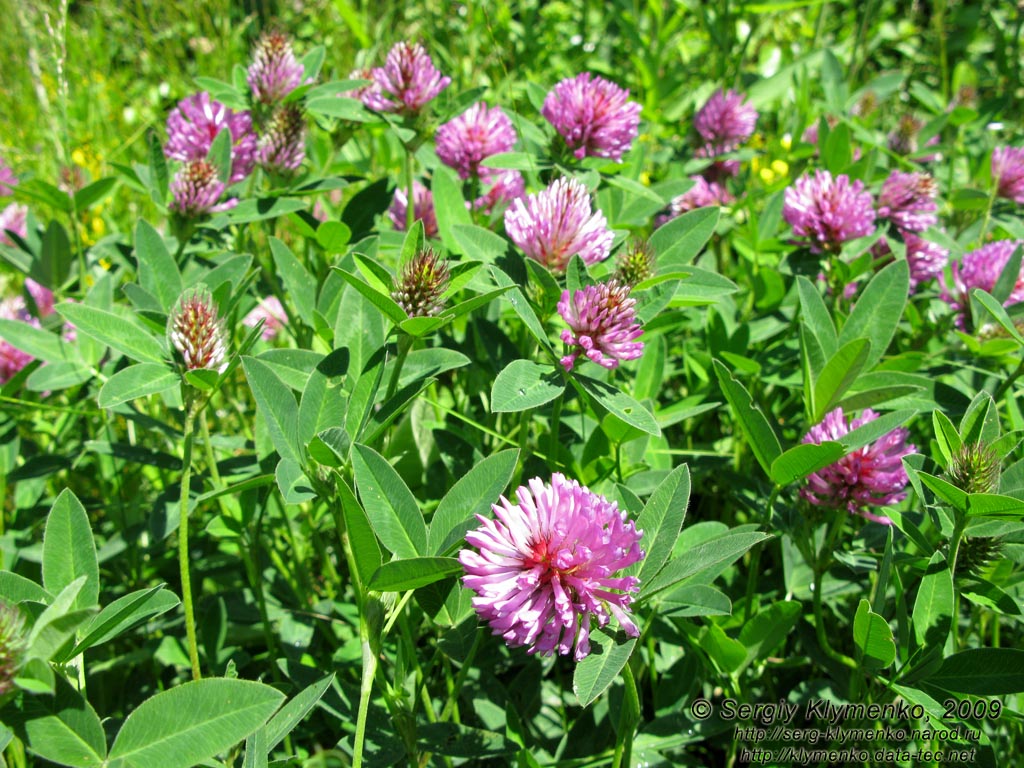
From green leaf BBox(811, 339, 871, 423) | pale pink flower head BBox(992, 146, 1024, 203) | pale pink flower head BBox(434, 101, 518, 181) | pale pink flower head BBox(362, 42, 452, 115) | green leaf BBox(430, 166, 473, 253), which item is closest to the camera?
green leaf BBox(811, 339, 871, 423)

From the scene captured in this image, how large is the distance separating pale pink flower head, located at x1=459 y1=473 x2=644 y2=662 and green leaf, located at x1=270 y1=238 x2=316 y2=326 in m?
0.67

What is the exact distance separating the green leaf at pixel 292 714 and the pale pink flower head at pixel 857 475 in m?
0.80

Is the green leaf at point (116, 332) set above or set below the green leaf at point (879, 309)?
above

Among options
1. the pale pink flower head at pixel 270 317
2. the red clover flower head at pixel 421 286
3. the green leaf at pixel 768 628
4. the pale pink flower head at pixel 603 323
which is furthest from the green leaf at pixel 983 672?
the pale pink flower head at pixel 270 317

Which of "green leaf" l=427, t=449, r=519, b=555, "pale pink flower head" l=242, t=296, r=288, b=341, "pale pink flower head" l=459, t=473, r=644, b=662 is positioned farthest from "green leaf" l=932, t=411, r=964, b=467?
"pale pink flower head" l=242, t=296, r=288, b=341

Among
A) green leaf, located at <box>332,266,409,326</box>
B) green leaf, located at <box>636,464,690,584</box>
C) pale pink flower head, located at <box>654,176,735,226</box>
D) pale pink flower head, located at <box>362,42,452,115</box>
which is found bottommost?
green leaf, located at <box>636,464,690,584</box>

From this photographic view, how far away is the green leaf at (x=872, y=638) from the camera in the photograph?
3.67ft

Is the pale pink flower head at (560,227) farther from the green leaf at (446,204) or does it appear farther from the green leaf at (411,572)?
the green leaf at (411,572)

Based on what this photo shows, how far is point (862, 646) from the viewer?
1184 millimetres

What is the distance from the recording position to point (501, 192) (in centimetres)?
192

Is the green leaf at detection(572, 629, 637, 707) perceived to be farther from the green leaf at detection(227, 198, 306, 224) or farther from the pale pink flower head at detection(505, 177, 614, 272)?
the green leaf at detection(227, 198, 306, 224)

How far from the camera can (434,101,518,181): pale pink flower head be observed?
1.88m

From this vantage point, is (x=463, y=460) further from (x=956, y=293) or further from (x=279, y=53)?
(x=956, y=293)

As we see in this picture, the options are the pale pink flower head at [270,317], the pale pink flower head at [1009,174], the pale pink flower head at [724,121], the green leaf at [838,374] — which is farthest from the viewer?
the pale pink flower head at [724,121]
